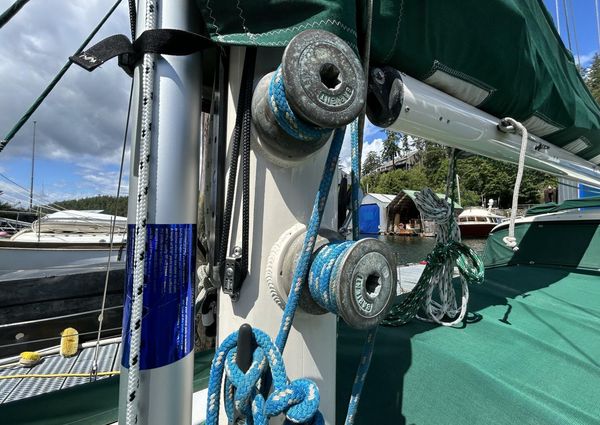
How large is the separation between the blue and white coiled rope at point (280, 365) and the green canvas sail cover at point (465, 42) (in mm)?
127

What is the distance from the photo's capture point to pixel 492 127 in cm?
117

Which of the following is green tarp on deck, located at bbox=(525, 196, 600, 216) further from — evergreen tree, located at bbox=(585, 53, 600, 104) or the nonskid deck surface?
evergreen tree, located at bbox=(585, 53, 600, 104)

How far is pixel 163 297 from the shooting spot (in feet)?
1.88

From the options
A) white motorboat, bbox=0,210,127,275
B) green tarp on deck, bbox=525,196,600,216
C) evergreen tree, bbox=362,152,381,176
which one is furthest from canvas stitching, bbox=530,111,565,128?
evergreen tree, bbox=362,152,381,176

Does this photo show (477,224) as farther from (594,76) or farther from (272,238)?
(594,76)

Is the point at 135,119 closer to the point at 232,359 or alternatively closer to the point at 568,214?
the point at 232,359

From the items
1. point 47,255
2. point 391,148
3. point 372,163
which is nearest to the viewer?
point 47,255

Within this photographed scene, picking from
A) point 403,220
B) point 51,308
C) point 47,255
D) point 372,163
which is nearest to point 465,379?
point 51,308

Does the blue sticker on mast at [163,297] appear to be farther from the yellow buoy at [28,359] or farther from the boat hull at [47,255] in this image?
the boat hull at [47,255]

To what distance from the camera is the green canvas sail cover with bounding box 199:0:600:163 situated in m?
0.58

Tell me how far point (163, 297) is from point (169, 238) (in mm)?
103

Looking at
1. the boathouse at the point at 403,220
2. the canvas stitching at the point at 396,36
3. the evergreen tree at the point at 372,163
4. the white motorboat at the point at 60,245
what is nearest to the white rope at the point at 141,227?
the canvas stitching at the point at 396,36

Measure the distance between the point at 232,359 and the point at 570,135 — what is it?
1811mm

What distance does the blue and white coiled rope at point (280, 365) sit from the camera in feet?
1.66
